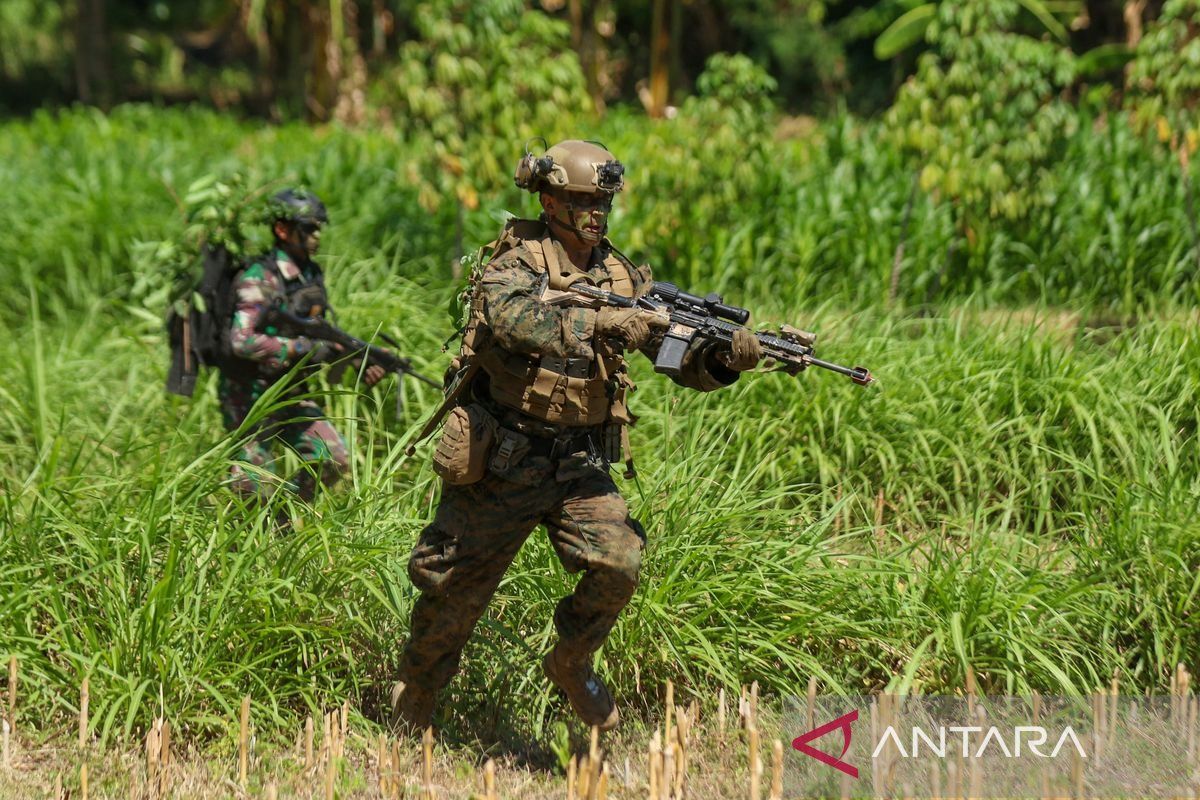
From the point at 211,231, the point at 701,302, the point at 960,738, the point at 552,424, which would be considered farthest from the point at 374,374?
the point at 960,738

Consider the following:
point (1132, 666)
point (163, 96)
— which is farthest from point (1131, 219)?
point (163, 96)

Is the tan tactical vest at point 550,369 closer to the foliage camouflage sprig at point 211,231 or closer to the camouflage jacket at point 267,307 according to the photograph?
the camouflage jacket at point 267,307

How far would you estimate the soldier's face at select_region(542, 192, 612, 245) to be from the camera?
387 cm

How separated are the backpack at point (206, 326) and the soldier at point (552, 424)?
1817 millimetres

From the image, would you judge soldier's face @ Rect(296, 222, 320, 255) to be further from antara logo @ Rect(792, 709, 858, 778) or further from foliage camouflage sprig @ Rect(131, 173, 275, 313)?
antara logo @ Rect(792, 709, 858, 778)

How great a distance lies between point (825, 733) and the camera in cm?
426

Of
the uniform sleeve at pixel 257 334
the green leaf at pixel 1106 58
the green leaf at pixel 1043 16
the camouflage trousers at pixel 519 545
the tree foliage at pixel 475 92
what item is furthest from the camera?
the green leaf at pixel 1043 16

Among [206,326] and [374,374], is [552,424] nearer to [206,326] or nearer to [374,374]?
[374,374]

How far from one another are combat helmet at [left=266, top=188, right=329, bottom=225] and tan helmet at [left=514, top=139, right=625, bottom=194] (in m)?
1.85

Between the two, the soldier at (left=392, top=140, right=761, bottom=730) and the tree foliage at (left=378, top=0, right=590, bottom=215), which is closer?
the soldier at (left=392, top=140, right=761, bottom=730)

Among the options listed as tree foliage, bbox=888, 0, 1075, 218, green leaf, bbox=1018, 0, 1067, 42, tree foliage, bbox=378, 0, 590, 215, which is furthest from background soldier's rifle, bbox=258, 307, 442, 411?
green leaf, bbox=1018, 0, 1067, 42

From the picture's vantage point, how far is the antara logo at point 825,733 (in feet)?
13.5

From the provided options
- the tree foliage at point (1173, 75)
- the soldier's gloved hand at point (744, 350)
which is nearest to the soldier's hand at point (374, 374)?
the soldier's gloved hand at point (744, 350)

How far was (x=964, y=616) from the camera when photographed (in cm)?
446
